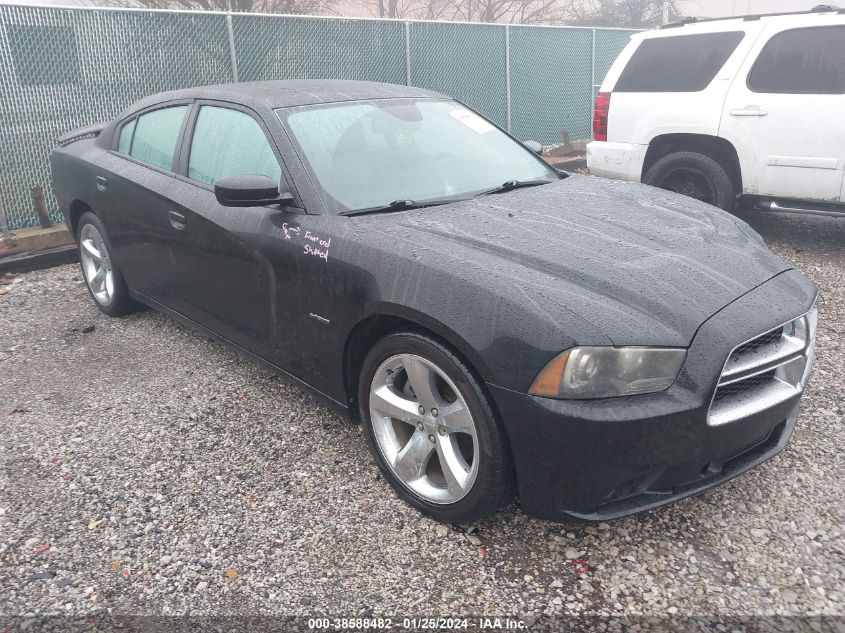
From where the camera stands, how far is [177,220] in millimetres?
3844

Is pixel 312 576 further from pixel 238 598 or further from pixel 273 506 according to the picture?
pixel 273 506

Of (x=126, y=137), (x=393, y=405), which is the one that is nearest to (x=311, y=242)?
(x=393, y=405)

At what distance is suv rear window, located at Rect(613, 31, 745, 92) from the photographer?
20.7 feet

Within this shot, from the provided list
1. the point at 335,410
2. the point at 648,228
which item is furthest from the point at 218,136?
the point at 648,228

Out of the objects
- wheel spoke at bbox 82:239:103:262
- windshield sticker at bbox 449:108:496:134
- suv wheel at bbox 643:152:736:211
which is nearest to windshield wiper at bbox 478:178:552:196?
windshield sticker at bbox 449:108:496:134

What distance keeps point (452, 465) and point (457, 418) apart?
202 mm

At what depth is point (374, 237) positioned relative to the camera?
9.43 ft

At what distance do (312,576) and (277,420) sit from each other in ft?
4.06

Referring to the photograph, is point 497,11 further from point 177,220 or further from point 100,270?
point 177,220

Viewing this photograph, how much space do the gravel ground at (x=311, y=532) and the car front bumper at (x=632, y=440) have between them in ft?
0.96

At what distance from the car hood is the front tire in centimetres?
38

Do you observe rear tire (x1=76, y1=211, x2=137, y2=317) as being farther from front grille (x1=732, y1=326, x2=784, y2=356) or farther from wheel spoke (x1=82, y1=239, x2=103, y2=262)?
front grille (x1=732, y1=326, x2=784, y2=356)

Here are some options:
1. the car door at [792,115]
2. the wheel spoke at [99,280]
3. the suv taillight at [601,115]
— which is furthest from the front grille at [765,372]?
the suv taillight at [601,115]

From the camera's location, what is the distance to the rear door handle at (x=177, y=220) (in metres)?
3.80
